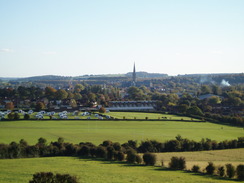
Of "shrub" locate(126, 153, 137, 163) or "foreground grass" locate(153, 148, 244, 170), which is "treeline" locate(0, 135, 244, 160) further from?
"foreground grass" locate(153, 148, 244, 170)

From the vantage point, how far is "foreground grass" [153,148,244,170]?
2483 centimetres

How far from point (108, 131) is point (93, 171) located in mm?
18846

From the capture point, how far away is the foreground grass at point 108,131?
114 ft

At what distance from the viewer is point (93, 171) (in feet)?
68.2

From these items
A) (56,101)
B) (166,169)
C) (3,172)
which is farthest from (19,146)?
(56,101)

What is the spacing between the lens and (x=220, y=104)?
2901 inches

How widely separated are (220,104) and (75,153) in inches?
2060

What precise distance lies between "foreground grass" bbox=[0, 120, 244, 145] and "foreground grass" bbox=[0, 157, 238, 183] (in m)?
7.99

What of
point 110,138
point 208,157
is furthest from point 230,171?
point 110,138

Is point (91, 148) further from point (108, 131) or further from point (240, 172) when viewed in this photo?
point (108, 131)

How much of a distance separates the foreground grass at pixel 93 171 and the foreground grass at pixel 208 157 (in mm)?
2789

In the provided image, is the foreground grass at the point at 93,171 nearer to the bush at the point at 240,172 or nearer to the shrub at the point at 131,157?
the shrub at the point at 131,157

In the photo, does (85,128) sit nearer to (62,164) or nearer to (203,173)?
(62,164)

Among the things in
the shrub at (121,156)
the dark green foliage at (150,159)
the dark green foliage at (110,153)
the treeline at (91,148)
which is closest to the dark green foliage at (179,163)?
the dark green foliage at (150,159)
